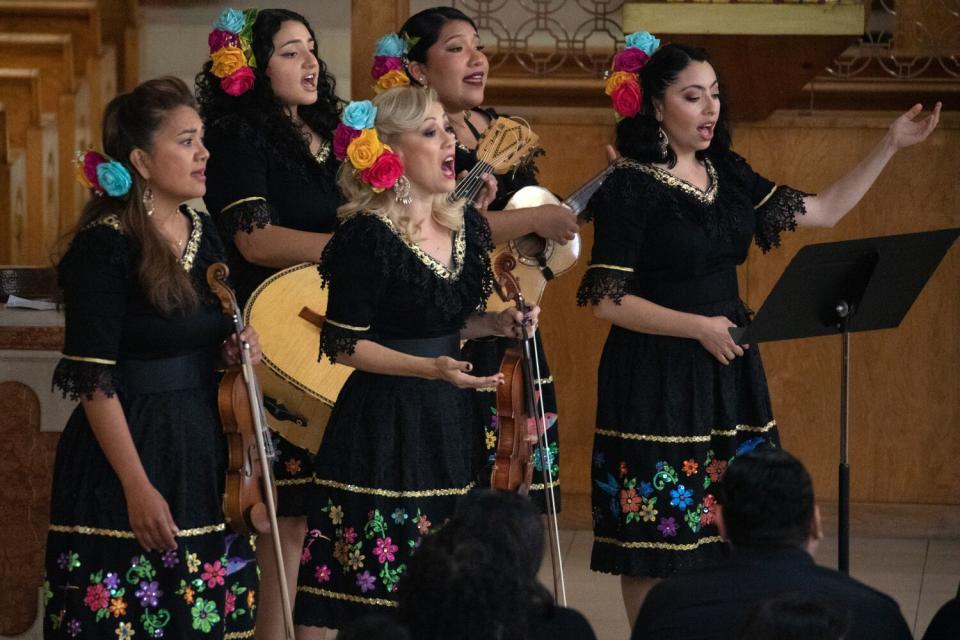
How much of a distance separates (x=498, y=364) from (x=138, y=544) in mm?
1331

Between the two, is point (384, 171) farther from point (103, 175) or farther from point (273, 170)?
point (273, 170)

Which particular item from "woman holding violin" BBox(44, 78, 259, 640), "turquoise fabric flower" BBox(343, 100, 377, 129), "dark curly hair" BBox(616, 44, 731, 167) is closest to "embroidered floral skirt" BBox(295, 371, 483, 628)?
"woman holding violin" BBox(44, 78, 259, 640)

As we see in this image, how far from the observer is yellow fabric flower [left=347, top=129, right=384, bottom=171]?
3.55 m

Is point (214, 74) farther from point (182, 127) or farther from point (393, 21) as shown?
point (393, 21)

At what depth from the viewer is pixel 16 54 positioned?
853 centimetres

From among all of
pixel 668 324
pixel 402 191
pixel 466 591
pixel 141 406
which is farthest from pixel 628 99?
pixel 466 591

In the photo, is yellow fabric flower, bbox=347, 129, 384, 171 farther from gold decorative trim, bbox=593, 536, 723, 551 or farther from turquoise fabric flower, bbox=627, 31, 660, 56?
gold decorative trim, bbox=593, 536, 723, 551

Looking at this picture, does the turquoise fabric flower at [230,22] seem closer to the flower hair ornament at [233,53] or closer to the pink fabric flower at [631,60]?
the flower hair ornament at [233,53]

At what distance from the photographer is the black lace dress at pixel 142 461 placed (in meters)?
3.30

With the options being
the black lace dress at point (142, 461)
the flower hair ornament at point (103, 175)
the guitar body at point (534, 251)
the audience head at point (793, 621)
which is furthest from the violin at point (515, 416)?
the audience head at point (793, 621)

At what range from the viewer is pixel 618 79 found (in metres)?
4.21

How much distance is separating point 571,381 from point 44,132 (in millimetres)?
3620

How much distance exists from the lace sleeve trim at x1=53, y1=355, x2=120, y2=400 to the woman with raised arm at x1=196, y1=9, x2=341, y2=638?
796 millimetres

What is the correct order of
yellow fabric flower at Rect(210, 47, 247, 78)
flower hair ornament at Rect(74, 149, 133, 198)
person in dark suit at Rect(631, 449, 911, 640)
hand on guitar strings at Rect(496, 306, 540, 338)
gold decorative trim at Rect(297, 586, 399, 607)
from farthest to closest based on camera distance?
yellow fabric flower at Rect(210, 47, 247, 78) → hand on guitar strings at Rect(496, 306, 540, 338) → gold decorative trim at Rect(297, 586, 399, 607) → flower hair ornament at Rect(74, 149, 133, 198) → person in dark suit at Rect(631, 449, 911, 640)
